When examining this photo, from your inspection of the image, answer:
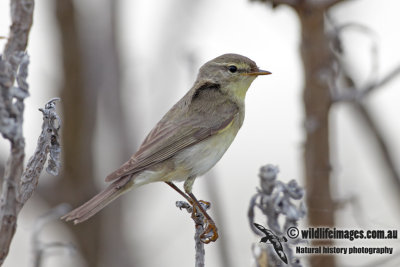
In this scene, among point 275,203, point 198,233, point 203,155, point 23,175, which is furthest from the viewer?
point 203,155

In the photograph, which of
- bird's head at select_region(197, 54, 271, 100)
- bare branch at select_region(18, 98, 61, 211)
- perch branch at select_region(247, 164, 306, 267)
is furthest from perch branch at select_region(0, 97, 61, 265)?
bird's head at select_region(197, 54, 271, 100)

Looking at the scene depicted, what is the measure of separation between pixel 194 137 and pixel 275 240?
1648 mm

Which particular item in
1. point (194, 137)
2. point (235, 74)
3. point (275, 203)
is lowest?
point (275, 203)

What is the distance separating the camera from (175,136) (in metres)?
4.59

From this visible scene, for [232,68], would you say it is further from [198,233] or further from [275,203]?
[275,203]

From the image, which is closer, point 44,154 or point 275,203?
point 44,154

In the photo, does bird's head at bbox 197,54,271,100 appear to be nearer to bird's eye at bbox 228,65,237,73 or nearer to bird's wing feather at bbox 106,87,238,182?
bird's eye at bbox 228,65,237,73

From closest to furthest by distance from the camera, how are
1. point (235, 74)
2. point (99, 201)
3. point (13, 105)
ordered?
point (13, 105)
point (99, 201)
point (235, 74)

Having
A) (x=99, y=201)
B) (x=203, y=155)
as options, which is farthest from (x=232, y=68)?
(x=99, y=201)

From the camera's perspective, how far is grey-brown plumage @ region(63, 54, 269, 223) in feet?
14.0

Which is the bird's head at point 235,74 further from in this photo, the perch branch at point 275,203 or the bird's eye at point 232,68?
the perch branch at point 275,203

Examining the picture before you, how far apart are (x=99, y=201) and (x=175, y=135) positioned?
87 centimetres

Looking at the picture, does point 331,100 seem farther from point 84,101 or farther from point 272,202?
point 84,101

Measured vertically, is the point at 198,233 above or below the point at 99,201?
below
